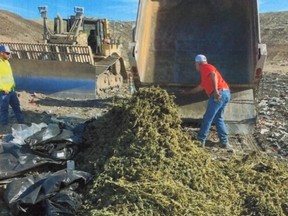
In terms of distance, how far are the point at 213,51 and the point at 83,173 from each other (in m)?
4.60

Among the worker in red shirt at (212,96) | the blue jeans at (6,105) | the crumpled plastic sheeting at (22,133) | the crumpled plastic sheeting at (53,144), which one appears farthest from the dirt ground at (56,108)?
the crumpled plastic sheeting at (53,144)

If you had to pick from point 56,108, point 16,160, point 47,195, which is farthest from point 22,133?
point 56,108

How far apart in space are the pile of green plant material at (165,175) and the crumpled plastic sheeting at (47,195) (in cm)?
15

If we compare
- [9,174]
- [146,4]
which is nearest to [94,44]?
[146,4]

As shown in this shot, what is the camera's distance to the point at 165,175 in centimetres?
416

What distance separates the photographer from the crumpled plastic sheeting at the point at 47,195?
404 centimetres

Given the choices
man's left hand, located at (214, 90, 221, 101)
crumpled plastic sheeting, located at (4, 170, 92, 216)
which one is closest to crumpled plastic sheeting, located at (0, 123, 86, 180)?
crumpled plastic sheeting, located at (4, 170, 92, 216)

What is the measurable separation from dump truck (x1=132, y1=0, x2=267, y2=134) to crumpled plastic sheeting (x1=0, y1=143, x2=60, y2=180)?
→ 2840mm

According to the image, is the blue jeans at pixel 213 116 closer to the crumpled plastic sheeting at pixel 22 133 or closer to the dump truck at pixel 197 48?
the dump truck at pixel 197 48

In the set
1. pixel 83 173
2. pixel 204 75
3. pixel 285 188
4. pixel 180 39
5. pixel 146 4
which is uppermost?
pixel 146 4

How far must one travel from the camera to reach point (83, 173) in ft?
14.5

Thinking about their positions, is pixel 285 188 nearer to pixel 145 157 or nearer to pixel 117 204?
pixel 145 157

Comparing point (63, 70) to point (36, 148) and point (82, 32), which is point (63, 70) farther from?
point (36, 148)

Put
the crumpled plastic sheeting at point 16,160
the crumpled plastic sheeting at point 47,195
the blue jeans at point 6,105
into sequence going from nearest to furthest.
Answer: the crumpled plastic sheeting at point 47,195 → the crumpled plastic sheeting at point 16,160 → the blue jeans at point 6,105
